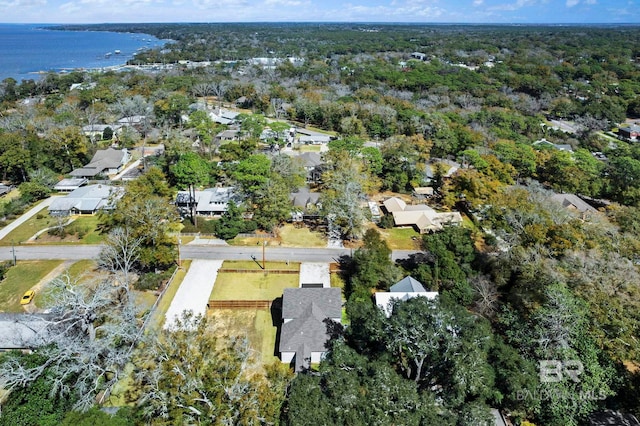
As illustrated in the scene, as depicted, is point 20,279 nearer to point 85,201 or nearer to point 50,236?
point 50,236

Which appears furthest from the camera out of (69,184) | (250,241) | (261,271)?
(69,184)

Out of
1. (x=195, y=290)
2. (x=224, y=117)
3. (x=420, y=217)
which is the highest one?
(x=224, y=117)

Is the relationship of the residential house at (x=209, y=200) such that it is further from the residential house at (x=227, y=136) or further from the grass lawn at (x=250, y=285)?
the residential house at (x=227, y=136)

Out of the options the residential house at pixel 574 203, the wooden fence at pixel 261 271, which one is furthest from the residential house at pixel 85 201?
the residential house at pixel 574 203

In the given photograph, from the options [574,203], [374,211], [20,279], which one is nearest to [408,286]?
[374,211]

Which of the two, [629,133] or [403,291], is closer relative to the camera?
[403,291]

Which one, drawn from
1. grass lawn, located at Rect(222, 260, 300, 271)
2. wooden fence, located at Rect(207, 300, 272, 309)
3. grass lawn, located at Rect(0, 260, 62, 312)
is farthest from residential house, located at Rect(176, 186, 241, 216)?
wooden fence, located at Rect(207, 300, 272, 309)
